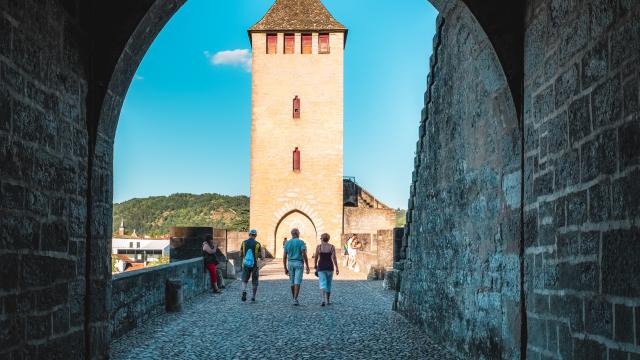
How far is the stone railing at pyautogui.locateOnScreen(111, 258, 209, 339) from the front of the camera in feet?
25.2

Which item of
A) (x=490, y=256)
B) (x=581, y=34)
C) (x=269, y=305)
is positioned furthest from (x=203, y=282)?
(x=581, y=34)

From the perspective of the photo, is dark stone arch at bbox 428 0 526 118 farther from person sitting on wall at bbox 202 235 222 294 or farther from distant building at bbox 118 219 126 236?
distant building at bbox 118 219 126 236

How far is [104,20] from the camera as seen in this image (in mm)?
5059

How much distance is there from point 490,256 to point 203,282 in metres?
9.77

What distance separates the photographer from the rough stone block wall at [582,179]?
3086 mm

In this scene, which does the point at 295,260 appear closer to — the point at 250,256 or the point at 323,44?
the point at 250,256

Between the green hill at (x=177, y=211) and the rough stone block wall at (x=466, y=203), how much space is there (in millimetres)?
70552

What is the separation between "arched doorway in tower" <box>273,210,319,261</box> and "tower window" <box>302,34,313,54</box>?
8.75m

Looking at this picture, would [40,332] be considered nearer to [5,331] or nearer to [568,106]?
[5,331]

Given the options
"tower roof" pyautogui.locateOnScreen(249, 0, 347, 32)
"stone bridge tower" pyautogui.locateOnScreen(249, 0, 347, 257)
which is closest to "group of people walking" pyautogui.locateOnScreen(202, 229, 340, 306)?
"stone bridge tower" pyautogui.locateOnScreen(249, 0, 347, 257)

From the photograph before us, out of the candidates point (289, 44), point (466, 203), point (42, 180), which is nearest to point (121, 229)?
point (289, 44)

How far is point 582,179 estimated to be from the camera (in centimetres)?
365

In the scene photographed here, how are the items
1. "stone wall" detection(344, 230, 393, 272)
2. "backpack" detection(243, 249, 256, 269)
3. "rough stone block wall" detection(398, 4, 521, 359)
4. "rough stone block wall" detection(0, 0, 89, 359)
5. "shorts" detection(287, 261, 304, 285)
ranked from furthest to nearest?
"stone wall" detection(344, 230, 393, 272) → "backpack" detection(243, 249, 256, 269) → "shorts" detection(287, 261, 304, 285) → "rough stone block wall" detection(398, 4, 521, 359) → "rough stone block wall" detection(0, 0, 89, 359)

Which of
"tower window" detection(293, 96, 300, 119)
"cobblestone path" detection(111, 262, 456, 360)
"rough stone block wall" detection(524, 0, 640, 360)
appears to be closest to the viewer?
"rough stone block wall" detection(524, 0, 640, 360)
